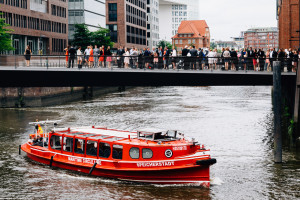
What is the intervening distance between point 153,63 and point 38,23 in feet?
182

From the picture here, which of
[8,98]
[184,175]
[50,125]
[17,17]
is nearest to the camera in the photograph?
[184,175]

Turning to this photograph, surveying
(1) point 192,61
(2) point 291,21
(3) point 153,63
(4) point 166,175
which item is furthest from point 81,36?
(4) point 166,175

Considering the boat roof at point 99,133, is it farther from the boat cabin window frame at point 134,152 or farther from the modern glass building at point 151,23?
the modern glass building at point 151,23

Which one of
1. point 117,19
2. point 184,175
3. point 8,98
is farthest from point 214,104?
point 117,19

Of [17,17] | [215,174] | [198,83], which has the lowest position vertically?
[215,174]

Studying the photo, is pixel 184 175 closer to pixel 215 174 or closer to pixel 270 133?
pixel 215 174

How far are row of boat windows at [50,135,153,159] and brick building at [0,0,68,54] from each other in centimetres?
4872

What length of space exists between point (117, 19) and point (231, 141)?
10512cm

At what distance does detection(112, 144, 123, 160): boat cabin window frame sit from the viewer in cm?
2562

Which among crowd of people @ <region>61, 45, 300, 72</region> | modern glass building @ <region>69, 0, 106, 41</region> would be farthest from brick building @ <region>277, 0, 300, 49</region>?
modern glass building @ <region>69, 0, 106, 41</region>

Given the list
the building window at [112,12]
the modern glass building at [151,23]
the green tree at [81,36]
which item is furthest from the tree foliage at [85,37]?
the modern glass building at [151,23]

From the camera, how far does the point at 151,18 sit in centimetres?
18538

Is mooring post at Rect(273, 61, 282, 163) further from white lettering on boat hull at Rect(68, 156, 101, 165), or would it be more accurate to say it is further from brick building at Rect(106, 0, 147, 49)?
brick building at Rect(106, 0, 147, 49)

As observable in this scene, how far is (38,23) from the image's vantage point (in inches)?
3393
